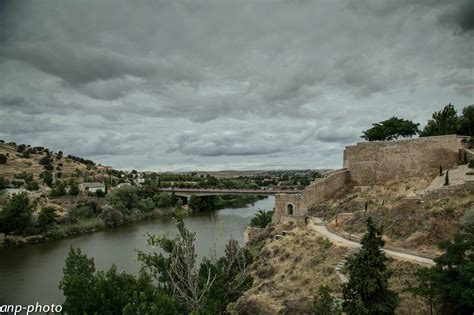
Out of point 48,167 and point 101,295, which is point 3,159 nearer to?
point 48,167

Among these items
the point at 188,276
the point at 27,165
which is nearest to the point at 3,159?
the point at 27,165

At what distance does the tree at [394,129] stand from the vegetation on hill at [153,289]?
25.9 metres

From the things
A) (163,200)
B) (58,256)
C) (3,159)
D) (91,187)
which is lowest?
(58,256)

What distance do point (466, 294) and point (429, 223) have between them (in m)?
7.00

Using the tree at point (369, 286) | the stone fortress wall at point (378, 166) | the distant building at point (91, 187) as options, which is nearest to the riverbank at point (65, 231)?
the distant building at point (91, 187)

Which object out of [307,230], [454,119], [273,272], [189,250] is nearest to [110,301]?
[189,250]

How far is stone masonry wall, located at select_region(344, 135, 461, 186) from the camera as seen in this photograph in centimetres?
2092

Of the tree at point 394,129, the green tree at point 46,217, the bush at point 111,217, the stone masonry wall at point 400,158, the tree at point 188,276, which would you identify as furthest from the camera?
the bush at point 111,217

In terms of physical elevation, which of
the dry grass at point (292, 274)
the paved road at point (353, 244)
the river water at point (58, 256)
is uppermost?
the paved road at point (353, 244)

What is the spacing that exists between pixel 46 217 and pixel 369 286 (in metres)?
37.3

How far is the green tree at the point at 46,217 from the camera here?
36.1 meters

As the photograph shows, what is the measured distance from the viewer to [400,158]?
22.4m

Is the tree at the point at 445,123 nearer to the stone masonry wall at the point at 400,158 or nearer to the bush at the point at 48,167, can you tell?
the stone masonry wall at the point at 400,158

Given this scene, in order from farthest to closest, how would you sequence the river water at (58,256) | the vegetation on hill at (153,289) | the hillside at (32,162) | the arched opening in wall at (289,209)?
the hillside at (32,162), the arched opening in wall at (289,209), the river water at (58,256), the vegetation on hill at (153,289)
